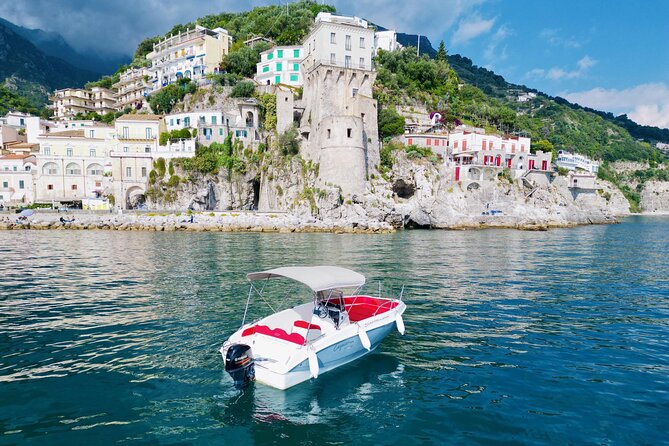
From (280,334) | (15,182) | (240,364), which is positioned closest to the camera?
(240,364)

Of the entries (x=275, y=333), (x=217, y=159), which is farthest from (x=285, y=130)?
(x=275, y=333)

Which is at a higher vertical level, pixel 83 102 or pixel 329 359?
pixel 83 102

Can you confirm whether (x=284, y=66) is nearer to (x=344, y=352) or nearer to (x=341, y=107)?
(x=341, y=107)

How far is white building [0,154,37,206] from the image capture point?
59.1m

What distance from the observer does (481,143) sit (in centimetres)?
6200

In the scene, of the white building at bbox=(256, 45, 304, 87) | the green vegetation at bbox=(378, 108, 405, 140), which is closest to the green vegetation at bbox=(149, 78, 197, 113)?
the white building at bbox=(256, 45, 304, 87)

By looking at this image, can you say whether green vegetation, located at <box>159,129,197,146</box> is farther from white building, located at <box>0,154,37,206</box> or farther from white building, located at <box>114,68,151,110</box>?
white building, located at <box>0,154,37,206</box>

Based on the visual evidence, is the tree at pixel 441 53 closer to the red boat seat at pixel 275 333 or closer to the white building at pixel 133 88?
the white building at pixel 133 88

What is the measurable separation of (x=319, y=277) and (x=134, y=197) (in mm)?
53989

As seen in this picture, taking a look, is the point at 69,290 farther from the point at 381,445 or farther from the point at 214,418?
the point at 381,445

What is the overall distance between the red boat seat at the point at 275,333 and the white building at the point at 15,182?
214 feet

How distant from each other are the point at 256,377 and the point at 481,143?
2376 inches

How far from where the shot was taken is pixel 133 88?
262 feet

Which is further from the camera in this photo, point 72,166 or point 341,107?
point 72,166
